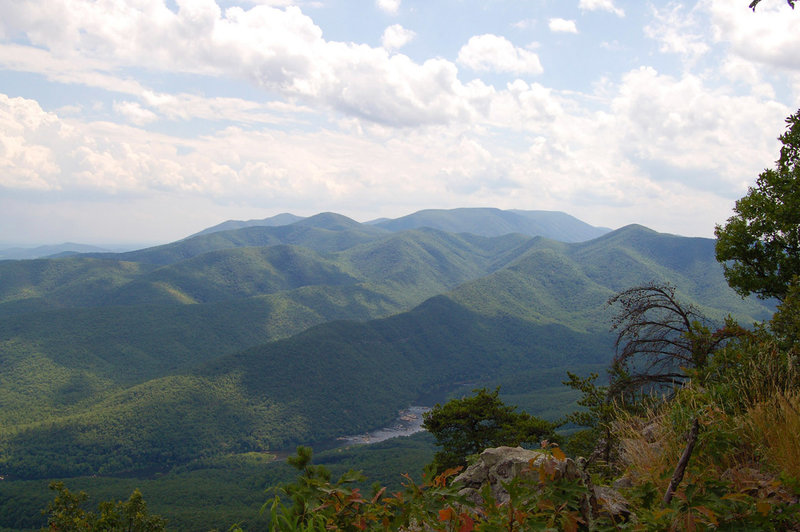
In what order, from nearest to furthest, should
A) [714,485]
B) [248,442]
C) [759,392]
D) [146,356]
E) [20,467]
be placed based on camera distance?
[714,485] < [759,392] < [20,467] < [248,442] < [146,356]

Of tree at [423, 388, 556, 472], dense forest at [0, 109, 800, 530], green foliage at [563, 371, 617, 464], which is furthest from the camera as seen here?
tree at [423, 388, 556, 472]

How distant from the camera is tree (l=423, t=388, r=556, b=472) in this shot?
27312 mm

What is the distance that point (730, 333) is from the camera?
36.9 ft

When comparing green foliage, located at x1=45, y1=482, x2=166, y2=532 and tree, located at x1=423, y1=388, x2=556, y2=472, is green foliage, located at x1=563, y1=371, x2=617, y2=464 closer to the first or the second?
tree, located at x1=423, y1=388, x2=556, y2=472

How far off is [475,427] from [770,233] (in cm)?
1966

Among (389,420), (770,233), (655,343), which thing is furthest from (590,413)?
(389,420)

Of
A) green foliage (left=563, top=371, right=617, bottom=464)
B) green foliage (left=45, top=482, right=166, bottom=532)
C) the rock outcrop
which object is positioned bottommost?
green foliage (left=45, top=482, right=166, bottom=532)

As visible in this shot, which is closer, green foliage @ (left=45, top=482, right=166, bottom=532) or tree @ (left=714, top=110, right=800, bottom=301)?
tree @ (left=714, top=110, right=800, bottom=301)

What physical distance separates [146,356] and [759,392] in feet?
742

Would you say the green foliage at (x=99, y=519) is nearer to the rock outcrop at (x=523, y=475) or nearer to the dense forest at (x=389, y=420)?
the dense forest at (x=389, y=420)

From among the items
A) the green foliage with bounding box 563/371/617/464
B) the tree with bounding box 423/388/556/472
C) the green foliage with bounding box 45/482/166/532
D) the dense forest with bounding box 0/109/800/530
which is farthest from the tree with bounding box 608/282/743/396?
the green foliage with bounding box 45/482/166/532

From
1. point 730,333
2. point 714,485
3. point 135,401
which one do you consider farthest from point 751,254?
point 135,401

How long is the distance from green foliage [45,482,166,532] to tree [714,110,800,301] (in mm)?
33899

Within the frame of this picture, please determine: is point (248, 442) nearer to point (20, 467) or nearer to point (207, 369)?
point (207, 369)
